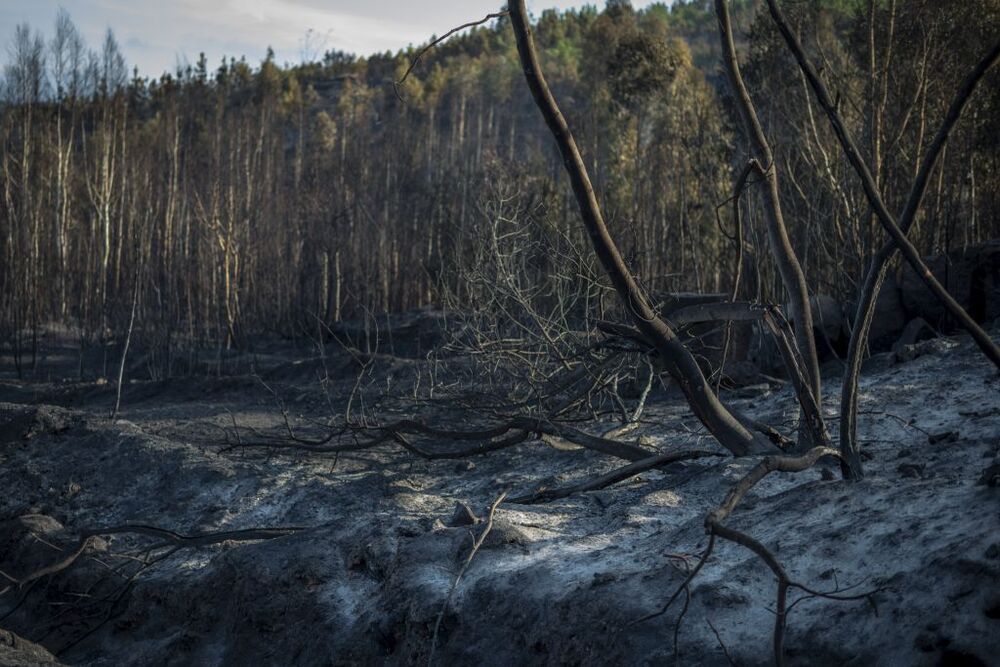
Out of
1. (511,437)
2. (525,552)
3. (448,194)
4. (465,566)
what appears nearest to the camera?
(465,566)

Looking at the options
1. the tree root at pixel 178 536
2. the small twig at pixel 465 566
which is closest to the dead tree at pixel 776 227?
the small twig at pixel 465 566

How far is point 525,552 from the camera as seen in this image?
12.6ft

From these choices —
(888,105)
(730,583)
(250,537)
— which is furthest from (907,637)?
(888,105)

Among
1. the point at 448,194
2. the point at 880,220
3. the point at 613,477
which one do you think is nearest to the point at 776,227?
the point at 880,220

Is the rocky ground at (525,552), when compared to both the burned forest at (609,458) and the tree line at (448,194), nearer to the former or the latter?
the burned forest at (609,458)

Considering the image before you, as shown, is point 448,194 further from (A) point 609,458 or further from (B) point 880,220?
(B) point 880,220

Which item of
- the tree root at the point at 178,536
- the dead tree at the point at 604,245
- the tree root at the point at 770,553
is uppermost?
the dead tree at the point at 604,245

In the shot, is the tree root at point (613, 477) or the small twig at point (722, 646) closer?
the small twig at point (722, 646)

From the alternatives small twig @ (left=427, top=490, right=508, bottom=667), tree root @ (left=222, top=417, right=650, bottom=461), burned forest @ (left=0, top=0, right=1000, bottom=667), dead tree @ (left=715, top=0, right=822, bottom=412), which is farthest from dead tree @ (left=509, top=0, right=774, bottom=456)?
tree root @ (left=222, top=417, right=650, bottom=461)

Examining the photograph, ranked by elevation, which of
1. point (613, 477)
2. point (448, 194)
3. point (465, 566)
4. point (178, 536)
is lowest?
point (178, 536)

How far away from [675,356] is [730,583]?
1.17 m

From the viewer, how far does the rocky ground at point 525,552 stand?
279 cm

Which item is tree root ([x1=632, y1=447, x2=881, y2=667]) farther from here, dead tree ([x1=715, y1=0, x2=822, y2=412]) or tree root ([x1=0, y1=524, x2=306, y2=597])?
tree root ([x1=0, y1=524, x2=306, y2=597])

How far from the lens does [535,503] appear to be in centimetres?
487
